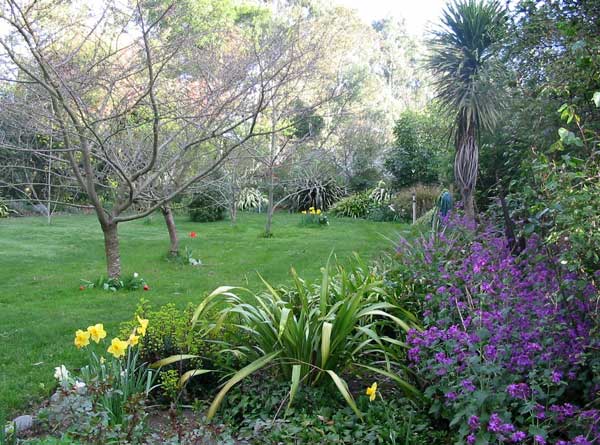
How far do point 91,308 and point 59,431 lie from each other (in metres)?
3.27

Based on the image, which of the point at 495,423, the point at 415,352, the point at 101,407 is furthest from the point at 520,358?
the point at 101,407

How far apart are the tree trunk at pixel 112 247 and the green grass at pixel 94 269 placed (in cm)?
32

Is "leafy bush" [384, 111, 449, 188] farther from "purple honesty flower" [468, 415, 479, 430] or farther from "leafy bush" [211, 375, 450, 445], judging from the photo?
"purple honesty flower" [468, 415, 479, 430]

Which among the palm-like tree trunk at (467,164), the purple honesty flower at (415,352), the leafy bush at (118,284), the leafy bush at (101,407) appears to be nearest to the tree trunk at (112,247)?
the leafy bush at (118,284)

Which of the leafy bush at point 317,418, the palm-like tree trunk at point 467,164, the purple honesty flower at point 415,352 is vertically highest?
the palm-like tree trunk at point 467,164

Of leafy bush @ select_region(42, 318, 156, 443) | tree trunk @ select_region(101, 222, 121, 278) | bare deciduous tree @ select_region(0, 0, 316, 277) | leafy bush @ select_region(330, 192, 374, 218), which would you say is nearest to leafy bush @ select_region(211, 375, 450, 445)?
leafy bush @ select_region(42, 318, 156, 443)

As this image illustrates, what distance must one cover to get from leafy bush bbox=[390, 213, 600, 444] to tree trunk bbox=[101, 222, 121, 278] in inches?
154

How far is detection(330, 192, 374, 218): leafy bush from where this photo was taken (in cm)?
1889

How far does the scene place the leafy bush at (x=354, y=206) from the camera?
18891mm

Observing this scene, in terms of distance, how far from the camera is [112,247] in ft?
21.3

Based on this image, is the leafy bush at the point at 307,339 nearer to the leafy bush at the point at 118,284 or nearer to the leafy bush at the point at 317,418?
the leafy bush at the point at 317,418

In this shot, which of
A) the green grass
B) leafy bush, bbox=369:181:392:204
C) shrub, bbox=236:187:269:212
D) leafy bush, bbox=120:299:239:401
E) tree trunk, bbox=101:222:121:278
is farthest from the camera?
shrub, bbox=236:187:269:212

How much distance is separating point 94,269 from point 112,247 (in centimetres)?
234

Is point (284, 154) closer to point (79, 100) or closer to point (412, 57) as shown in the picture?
point (79, 100)
